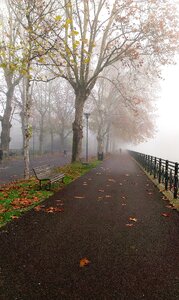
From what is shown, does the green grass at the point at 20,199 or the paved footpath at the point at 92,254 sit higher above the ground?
the green grass at the point at 20,199

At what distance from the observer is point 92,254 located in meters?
4.82

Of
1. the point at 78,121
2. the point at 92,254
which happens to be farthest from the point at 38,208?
the point at 78,121

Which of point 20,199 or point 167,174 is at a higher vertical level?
point 167,174

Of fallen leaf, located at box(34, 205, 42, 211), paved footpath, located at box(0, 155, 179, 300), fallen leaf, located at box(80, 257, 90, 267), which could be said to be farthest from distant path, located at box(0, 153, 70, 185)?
fallen leaf, located at box(80, 257, 90, 267)

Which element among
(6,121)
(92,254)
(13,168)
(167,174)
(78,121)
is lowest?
(13,168)

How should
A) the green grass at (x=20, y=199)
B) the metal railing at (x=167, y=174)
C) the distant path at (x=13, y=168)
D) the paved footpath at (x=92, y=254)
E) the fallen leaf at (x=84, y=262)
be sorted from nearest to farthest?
the paved footpath at (x=92, y=254), the fallen leaf at (x=84, y=262), the green grass at (x=20, y=199), the metal railing at (x=167, y=174), the distant path at (x=13, y=168)

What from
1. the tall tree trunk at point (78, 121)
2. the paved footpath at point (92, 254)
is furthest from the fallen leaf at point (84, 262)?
the tall tree trunk at point (78, 121)

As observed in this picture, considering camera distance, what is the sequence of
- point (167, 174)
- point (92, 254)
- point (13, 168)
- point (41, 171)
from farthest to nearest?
point (13, 168)
point (167, 174)
point (41, 171)
point (92, 254)

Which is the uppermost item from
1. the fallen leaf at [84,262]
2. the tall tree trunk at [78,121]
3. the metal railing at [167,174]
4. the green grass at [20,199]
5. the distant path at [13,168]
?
the tall tree trunk at [78,121]

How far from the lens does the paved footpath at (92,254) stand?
3686 millimetres

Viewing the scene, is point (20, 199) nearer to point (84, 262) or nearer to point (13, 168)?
point (84, 262)

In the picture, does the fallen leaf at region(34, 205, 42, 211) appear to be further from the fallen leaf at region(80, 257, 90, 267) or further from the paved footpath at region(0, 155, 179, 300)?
the fallen leaf at region(80, 257, 90, 267)

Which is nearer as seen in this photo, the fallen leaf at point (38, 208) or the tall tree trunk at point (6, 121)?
the fallen leaf at point (38, 208)

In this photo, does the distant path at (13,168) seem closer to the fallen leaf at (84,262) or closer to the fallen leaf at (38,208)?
the fallen leaf at (38,208)
